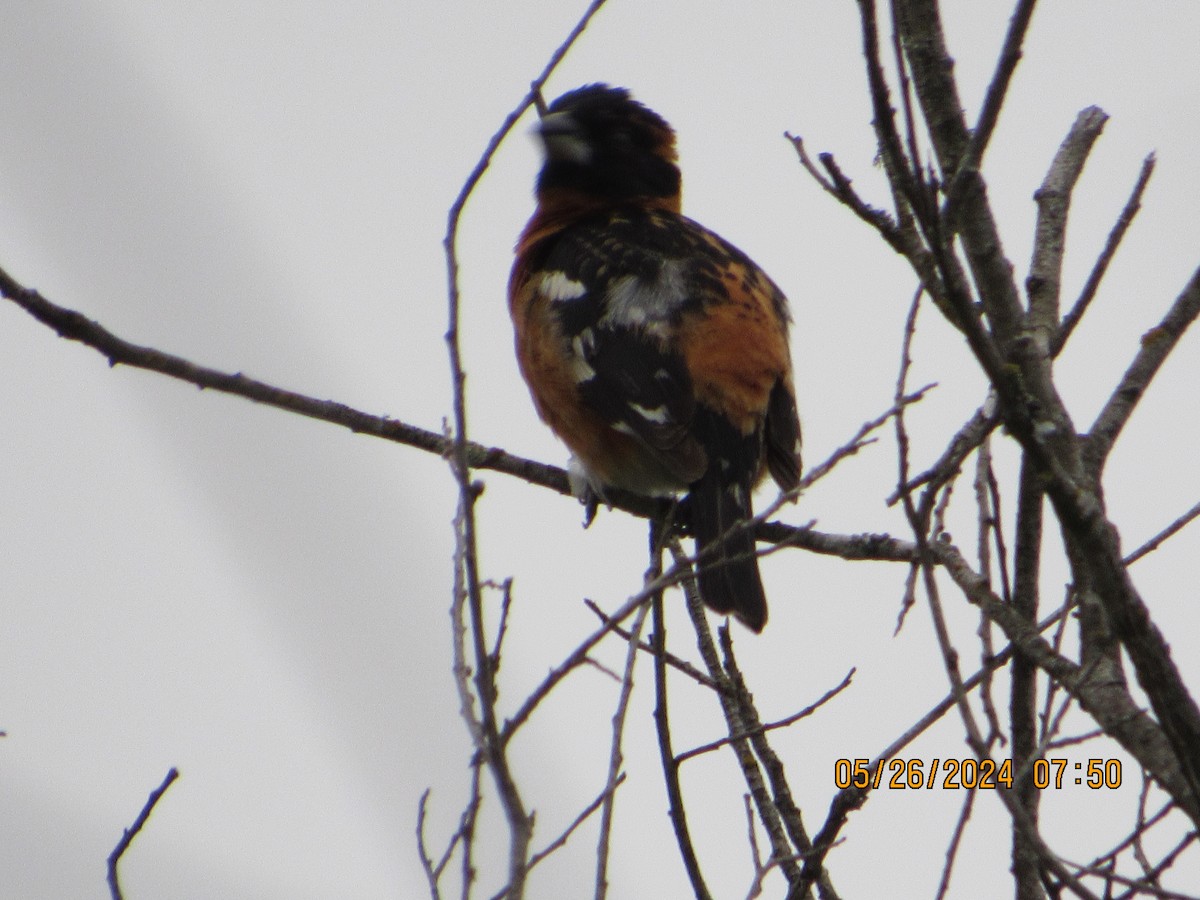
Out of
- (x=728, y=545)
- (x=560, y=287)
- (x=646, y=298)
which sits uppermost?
(x=560, y=287)

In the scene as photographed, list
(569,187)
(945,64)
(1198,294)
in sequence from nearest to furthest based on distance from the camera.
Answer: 1. (945,64)
2. (1198,294)
3. (569,187)

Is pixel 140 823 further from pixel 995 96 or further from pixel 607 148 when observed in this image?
pixel 607 148

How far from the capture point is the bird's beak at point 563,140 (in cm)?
571

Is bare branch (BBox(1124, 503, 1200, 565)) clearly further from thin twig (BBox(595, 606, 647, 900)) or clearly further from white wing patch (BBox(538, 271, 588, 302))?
white wing patch (BBox(538, 271, 588, 302))

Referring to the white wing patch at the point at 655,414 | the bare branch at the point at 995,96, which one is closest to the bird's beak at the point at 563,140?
the white wing patch at the point at 655,414

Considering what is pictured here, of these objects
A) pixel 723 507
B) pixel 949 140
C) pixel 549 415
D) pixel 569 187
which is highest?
pixel 569 187

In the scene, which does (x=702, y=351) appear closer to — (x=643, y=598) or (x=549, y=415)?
(x=549, y=415)

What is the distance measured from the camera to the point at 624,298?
464 cm

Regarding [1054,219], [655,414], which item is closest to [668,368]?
[655,414]

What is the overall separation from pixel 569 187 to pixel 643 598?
400cm

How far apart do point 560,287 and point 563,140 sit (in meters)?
1.17

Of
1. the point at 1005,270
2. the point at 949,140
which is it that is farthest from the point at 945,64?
the point at 1005,270

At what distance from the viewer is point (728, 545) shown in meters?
3.85

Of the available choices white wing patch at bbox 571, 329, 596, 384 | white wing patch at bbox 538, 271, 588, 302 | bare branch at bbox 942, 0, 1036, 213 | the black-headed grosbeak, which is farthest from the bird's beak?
bare branch at bbox 942, 0, 1036, 213
